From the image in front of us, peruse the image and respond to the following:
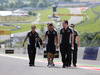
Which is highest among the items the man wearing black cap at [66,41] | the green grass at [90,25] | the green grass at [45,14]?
the man wearing black cap at [66,41]

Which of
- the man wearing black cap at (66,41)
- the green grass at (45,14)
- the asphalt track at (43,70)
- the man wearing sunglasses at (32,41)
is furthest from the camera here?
the green grass at (45,14)

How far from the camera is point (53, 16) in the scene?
73562 millimetres

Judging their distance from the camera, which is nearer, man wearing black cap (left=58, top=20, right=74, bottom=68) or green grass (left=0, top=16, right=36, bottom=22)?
man wearing black cap (left=58, top=20, right=74, bottom=68)

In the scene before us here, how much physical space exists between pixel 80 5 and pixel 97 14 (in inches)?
253

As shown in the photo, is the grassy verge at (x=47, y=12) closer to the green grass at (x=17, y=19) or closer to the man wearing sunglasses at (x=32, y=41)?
the green grass at (x=17, y=19)

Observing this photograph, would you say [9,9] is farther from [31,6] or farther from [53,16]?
[53,16]

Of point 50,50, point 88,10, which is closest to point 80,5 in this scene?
point 88,10

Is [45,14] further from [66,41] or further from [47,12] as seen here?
[66,41]

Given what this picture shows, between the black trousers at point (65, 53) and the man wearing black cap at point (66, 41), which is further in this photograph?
the black trousers at point (65, 53)

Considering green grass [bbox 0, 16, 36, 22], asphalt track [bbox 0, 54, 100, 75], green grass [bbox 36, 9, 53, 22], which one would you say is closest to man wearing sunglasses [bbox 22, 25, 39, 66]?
asphalt track [bbox 0, 54, 100, 75]

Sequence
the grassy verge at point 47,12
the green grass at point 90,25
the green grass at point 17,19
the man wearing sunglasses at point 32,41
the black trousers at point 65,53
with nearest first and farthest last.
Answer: the black trousers at point 65,53 < the man wearing sunglasses at point 32,41 < the green grass at point 90,25 < the grassy verge at point 47,12 < the green grass at point 17,19

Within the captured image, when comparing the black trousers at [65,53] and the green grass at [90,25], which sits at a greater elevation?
the black trousers at [65,53]

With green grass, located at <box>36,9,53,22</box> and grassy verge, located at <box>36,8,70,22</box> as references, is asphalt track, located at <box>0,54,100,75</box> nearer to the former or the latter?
grassy verge, located at <box>36,8,70,22</box>

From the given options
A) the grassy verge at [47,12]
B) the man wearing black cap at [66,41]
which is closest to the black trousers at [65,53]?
the man wearing black cap at [66,41]
